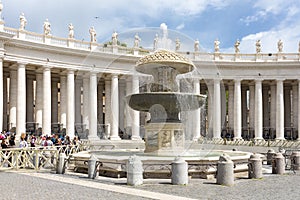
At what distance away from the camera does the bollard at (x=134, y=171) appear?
21.9m

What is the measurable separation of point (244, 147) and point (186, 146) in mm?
25573

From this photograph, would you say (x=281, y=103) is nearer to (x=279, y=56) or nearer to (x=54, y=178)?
(x=279, y=56)

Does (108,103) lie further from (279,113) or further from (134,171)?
(134,171)

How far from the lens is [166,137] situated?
28.7 metres

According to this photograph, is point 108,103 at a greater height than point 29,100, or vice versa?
point 29,100

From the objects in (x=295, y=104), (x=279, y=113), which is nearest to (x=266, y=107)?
(x=295, y=104)

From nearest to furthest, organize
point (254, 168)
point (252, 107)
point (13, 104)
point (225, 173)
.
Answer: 1. point (225, 173)
2. point (254, 168)
3. point (13, 104)
4. point (252, 107)

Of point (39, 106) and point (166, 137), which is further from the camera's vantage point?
point (39, 106)

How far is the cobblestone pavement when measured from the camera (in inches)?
742

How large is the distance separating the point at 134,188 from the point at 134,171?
117 cm

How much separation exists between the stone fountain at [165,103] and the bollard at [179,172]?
20.5ft

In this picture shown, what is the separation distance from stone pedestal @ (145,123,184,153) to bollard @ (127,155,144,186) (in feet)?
20.9

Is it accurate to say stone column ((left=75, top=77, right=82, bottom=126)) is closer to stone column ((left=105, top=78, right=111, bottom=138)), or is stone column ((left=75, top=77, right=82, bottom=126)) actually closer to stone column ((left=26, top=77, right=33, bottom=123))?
stone column ((left=105, top=78, right=111, bottom=138))

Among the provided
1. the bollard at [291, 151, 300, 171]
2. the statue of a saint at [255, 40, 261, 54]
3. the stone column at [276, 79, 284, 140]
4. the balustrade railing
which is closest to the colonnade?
the stone column at [276, 79, 284, 140]
